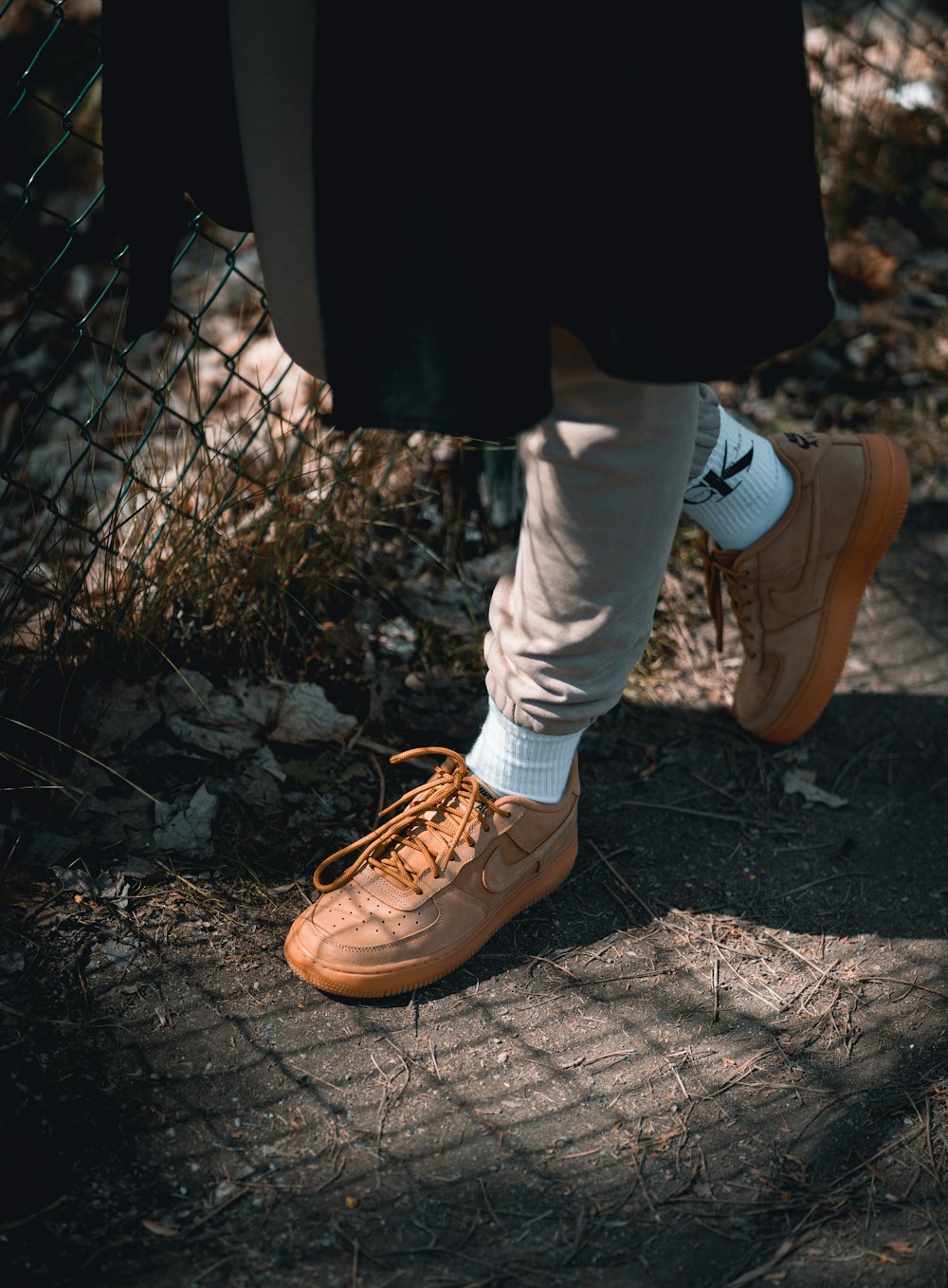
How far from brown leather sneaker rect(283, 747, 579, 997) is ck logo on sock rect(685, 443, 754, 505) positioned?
44cm

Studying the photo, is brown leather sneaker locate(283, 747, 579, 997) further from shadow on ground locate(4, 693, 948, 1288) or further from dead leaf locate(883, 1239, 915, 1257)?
dead leaf locate(883, 1239, 915, 1257)

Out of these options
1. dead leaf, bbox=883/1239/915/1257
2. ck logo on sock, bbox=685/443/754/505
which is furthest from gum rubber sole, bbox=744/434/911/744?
dead leaf, bbox=883/1239/915/1257

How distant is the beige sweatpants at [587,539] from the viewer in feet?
3.27

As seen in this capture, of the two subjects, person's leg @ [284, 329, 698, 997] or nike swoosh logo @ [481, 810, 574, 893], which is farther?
nike swoosh logo @ [481, 810, 574, 893]

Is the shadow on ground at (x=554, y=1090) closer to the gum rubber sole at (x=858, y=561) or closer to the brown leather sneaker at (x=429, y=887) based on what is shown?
the brown leather sneaker at (x=429, y=887)

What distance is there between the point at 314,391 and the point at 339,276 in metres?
0.81

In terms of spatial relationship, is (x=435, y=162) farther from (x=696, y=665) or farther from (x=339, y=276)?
(x=696, y=665)

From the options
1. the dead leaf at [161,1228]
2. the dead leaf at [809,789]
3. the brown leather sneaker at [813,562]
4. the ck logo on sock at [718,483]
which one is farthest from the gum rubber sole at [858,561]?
the dead leaf at [161,1228]

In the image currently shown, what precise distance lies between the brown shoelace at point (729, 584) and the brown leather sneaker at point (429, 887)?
16.9 inches

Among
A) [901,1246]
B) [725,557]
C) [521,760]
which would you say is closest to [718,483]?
[725,557]

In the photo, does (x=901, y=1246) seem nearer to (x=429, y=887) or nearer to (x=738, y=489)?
(x=429, y=887)

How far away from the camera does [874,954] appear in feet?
4.55

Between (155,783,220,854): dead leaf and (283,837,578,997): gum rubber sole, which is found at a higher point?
(155,783,220,854): dead leaf

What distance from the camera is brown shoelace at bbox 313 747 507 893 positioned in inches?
52.7
